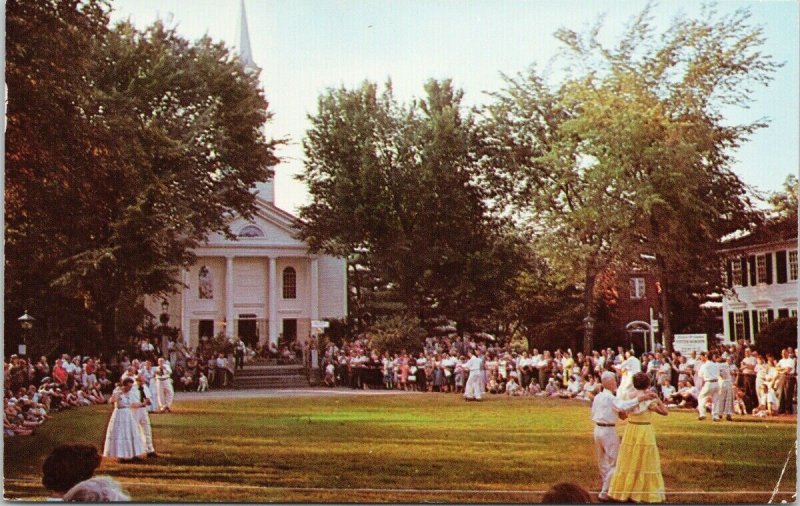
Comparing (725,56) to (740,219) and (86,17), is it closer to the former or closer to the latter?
(740,219)

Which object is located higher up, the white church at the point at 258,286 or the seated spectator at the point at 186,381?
the white church at the point at 258,286

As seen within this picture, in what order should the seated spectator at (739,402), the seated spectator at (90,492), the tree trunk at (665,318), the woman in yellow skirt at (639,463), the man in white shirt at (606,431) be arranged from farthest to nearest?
the tree trunk at (665,318), the seated spectator at (739,402), the man in white shirt at (606,431), the woman in yellow skirt at (639,463), the seated spectator at (90,492)

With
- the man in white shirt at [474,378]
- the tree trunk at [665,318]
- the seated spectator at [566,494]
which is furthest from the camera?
the man in white shirt at [474,378]

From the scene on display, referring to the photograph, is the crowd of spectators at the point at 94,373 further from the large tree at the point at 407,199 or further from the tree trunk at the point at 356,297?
the large tree at the point at 407,199

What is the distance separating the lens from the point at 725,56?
Answer: 866 centimetres

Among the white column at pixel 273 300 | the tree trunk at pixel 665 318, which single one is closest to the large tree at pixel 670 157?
the tree trunk at pixel 665 318

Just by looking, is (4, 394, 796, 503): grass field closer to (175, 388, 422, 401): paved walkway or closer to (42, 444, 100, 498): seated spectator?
(175, 388, 422, 401): paved walkway

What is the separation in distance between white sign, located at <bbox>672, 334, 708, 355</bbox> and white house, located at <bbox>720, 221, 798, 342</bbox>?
7.9 inches

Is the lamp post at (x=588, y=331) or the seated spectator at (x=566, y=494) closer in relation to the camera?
the seated spectator at (x=566, y=494)

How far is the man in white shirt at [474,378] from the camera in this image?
8844 mm

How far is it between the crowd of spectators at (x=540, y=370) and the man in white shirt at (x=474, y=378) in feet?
0.14

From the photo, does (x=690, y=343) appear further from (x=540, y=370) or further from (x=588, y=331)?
(x=540, y=370)

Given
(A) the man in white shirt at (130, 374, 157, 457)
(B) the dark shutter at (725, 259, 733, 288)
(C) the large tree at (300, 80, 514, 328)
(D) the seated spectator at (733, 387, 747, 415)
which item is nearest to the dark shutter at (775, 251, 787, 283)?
(B) the dark shutter at (725, 259, 733, 288)

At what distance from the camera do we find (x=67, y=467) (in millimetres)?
5504
